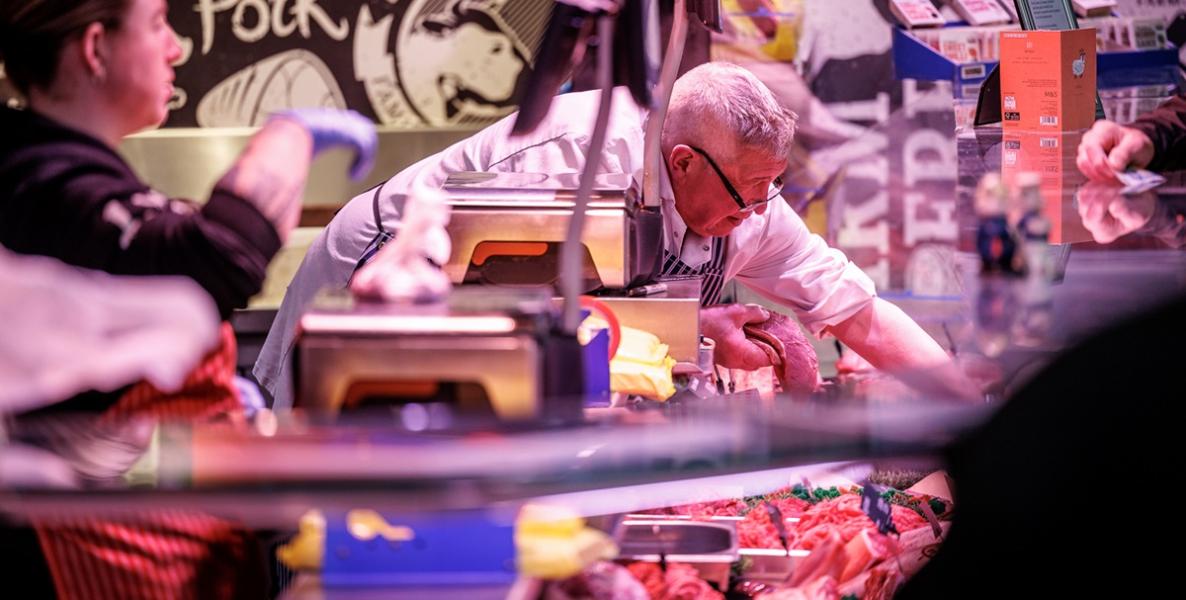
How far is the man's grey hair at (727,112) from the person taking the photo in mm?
2695

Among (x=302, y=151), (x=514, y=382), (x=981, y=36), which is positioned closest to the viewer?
(x=514, y=382)

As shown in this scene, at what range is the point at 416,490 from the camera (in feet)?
3.06

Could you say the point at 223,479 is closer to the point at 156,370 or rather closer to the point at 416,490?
the point at 416,490

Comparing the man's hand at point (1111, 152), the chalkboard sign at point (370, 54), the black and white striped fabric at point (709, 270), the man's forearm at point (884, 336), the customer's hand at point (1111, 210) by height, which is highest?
the chalkboard sign at point (370, 54)

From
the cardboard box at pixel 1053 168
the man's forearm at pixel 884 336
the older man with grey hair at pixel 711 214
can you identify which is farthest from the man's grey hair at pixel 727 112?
the cardboard box at pixel 1053 168

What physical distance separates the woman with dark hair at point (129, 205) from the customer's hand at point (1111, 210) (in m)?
1.09

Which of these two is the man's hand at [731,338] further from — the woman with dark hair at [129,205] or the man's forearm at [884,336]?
the woman with dark hair at [129,205]

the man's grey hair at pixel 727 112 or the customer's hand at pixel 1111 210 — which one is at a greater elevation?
the man's grey hair at pixel 727 112

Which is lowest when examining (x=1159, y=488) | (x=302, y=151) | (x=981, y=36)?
(x=1159, y=488)

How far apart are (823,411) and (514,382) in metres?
0.30

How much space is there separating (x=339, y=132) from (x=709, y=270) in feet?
5.63

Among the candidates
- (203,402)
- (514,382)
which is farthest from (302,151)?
(514,382)

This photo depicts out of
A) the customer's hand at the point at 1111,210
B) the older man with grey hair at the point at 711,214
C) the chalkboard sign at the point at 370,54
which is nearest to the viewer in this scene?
the customer's hand at the point at 1111,210

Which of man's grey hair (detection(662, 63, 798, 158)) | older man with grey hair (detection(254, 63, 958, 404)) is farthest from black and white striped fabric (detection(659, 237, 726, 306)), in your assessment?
man's grey hair (detection(662, 63, 798, 158))
